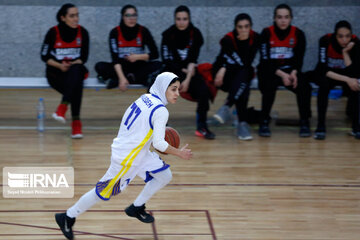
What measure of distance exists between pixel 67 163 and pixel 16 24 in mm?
4366

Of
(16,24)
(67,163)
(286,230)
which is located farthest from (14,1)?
(286,230)

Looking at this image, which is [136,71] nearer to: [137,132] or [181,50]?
[181,50]

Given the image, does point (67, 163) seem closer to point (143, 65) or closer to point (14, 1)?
point (143, 65)

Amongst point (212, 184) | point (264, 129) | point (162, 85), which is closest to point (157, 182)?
point (162, 85)

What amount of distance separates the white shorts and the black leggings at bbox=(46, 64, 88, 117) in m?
3.06

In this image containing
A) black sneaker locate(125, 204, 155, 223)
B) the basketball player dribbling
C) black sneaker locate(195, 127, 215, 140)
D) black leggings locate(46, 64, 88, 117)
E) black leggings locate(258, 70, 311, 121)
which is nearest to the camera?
the basketball player dribbling

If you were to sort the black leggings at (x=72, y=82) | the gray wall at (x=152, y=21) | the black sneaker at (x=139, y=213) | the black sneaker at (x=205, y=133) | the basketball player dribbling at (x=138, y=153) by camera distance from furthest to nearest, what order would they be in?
the gray wall at (x=152, y=21) < the black sneaker at (x=205, y=133) < the black leggings at (x=72, y=82) < the black sneaker at (x=139, y=213) < the basketball player dribbling at (x=138, y=153)

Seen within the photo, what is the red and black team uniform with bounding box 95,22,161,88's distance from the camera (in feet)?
25.2

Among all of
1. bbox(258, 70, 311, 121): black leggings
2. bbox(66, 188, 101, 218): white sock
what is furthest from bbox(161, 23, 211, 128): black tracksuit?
bbox(66, 188, 101, 218): white sock

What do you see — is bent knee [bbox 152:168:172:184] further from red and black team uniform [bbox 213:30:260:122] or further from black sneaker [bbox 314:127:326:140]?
black sneaker [bbox 314:127:326:140]

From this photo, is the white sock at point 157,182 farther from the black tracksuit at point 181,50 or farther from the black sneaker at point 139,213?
the black tracksuit at point 181,50

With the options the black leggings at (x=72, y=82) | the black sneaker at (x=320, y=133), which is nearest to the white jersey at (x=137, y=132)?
the black leggings at (x=72, y=82)

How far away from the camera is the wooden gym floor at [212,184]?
4730 millimetres

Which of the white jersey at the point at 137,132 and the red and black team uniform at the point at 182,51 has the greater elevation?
the red and black team uniform at the point at 182,51
